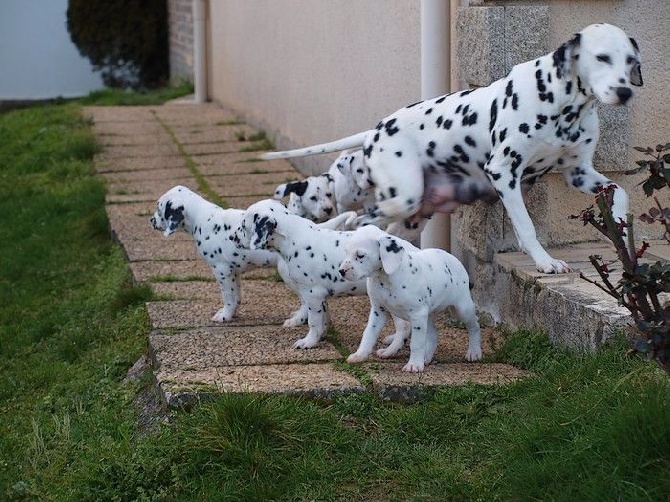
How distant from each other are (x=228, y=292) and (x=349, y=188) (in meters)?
0.93

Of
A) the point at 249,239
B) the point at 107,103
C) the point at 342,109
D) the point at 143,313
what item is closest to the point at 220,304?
the point at 143,313

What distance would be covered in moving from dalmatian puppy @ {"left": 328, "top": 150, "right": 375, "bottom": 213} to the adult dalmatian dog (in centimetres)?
29

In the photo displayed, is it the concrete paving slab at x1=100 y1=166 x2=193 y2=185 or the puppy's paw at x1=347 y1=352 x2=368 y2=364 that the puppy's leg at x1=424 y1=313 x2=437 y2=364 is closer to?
the puppy's paw at x1=347 y1=352 x2=368 y2=364

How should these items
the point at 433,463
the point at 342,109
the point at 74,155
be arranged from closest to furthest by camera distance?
1. the point at 433,463
2. the point at 342,109
3. the point at 74,155

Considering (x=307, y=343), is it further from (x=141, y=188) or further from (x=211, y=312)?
(x=141, y=188)

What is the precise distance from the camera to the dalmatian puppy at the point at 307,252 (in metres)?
5.63

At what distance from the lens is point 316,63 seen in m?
10.2

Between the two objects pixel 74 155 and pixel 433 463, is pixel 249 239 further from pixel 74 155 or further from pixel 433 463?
pixel 74 155

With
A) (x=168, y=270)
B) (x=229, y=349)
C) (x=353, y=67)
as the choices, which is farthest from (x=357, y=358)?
(x=353, y=67)

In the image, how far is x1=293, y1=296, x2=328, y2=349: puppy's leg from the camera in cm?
570

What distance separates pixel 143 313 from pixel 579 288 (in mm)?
2567

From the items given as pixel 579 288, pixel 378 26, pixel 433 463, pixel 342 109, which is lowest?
pixel 433 463

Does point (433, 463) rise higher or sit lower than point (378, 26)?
lower

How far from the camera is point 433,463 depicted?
4.38 meters
